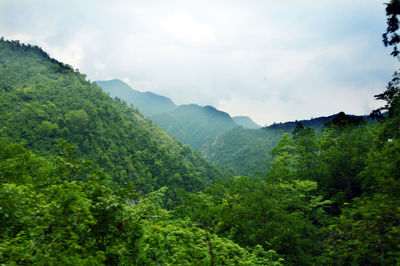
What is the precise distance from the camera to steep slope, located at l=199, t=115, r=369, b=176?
12934 centimetres

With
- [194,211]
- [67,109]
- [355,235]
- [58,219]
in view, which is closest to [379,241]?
[355,235]

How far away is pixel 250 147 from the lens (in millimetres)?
158750

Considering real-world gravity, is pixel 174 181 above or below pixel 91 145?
below

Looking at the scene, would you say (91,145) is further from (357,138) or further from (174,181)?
(357,138)

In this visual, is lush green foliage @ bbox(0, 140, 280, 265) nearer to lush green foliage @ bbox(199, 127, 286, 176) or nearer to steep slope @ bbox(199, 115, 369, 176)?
steep slope @ bbox(199, 115, 369, 176)

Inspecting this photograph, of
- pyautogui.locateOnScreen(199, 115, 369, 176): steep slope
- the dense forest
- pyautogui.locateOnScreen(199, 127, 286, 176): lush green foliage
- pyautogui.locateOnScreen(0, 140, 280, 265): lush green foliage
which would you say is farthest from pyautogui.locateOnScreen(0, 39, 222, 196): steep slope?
pyautogui.locateOnScreen(0, 140, 280, 265): lush green foliage

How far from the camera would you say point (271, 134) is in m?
158

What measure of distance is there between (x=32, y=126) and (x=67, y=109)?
23070 mm

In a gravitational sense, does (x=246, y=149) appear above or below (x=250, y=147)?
below

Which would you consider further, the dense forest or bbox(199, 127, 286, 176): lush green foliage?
bbox(199, 127, 286, 176): lush green foliage

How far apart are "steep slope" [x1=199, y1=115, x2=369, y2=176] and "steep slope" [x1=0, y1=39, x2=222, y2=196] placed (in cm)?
3377

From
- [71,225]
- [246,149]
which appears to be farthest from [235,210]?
[246,149]

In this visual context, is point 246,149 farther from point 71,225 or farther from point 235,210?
point 71,225

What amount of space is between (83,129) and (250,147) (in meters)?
116
